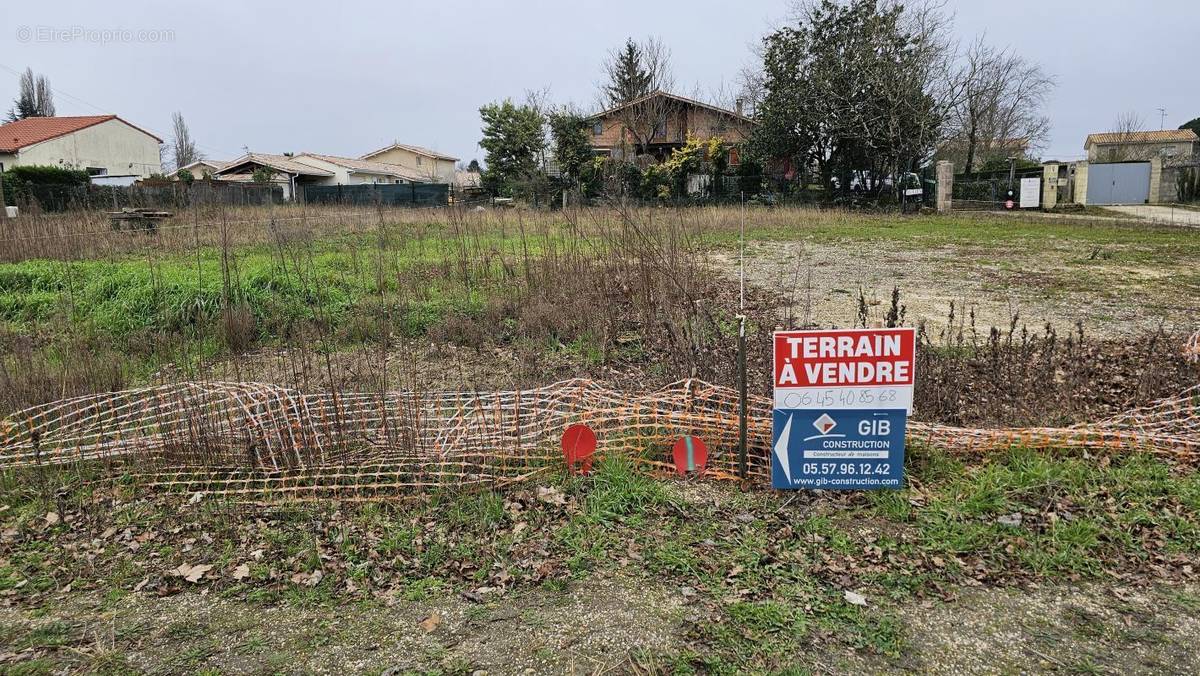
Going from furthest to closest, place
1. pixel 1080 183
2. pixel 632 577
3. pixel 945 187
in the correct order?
pixel 1080 183 → pixel 945 187 → pixel 632 577

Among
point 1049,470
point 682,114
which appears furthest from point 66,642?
point 682,114

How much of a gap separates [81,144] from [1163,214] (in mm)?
48739

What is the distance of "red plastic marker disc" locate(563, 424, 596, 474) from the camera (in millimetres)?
3600

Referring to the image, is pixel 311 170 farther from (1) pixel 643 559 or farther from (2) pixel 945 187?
(1) pixel 643 559

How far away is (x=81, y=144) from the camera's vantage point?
37.8 m

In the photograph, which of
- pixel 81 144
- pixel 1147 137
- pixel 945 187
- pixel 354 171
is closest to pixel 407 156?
pixel 354 171

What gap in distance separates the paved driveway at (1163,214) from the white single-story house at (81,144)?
43.6 metres

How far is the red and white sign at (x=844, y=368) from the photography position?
319cm

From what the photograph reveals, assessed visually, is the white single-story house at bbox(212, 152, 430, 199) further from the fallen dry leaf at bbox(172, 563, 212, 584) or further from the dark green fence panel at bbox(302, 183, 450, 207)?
the fallen dry leaf at bbox(172, 563, 212, 584)

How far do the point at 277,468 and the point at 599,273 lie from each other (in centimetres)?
449

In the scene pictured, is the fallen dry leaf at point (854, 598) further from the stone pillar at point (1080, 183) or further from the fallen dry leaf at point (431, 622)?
the stone pillar at point (1080, 183)

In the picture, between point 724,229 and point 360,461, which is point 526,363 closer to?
point 360,461

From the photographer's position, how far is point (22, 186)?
23406 millimetres

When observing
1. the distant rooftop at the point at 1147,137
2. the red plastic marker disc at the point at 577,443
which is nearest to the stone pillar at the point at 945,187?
the red plastic marker disc at the point at 577,443
